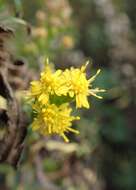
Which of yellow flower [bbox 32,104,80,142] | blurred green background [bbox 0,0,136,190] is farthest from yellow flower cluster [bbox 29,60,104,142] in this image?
blurred green background [bbox 0,0,136,190]

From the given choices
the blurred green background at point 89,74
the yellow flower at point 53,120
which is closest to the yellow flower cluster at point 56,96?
the yellow flower at point 53,120

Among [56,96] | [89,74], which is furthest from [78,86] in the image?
[89,74]

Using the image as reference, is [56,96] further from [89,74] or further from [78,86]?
[89,74]

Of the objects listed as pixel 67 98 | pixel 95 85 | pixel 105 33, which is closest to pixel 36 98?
pixel 67 98

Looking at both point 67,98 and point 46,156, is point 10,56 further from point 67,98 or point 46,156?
point 46,156

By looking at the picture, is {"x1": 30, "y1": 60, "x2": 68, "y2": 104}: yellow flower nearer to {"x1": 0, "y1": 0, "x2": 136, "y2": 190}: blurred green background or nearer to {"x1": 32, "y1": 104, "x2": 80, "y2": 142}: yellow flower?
{"x1": 32, "y1": 104, "x2": 80, "y2": 142}: yellow flower

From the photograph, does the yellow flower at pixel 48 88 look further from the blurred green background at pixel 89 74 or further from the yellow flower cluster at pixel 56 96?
the blurred green background at pixel 89 74

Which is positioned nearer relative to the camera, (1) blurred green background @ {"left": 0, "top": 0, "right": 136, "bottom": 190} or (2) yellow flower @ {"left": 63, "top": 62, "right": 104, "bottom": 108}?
Result: (2) yellow flower @ {"left": 63, "top": 62, "right": 104, "bottom": 108}
